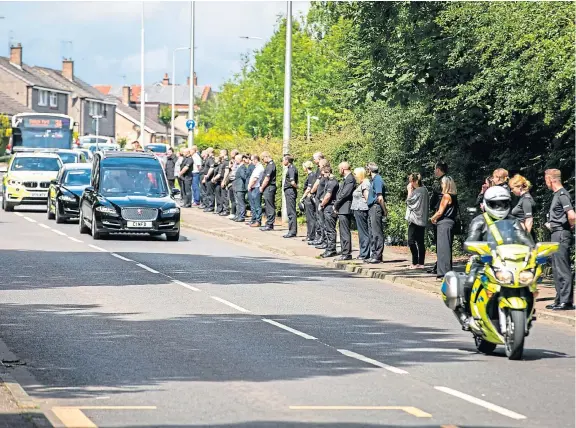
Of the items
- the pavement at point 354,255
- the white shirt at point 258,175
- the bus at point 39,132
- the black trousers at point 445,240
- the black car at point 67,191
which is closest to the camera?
the pavement at point 354,255

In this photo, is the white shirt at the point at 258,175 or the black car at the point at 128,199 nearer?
the black car at the point at 128,199

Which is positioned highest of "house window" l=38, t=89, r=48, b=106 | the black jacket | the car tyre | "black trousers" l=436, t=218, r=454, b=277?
"house window" l=38, t=89, r=48, b=106

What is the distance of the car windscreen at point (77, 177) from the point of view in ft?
117

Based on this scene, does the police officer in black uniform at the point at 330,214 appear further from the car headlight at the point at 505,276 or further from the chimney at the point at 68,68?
the chimney at the point at 68,68

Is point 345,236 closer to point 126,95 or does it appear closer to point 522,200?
point 522,200

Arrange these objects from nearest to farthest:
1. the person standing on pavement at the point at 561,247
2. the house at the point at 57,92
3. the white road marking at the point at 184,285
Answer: the person standing on pavement at the point at 561,247 < the white road marking at the point at 184,285 < the house at the point at 57,92

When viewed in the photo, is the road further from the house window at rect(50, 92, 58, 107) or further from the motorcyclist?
the house window at rect(50, 92, 58, 107)

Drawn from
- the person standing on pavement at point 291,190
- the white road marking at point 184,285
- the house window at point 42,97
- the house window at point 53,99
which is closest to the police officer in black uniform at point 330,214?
the person standing on pavement at point 291,190

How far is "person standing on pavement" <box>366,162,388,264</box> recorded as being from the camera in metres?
24.2

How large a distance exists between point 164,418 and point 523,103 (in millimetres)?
12766

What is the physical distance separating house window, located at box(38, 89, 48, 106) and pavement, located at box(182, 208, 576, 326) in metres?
84.6

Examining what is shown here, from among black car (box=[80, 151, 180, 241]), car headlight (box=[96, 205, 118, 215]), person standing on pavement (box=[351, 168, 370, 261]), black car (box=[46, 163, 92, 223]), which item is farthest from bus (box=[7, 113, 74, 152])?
person standing on pavement (box=[351, 168, 370, 261])

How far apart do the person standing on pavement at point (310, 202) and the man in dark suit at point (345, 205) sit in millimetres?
3352

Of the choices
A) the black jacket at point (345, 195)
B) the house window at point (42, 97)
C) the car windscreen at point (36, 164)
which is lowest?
the black jacket at point (345, 195)
